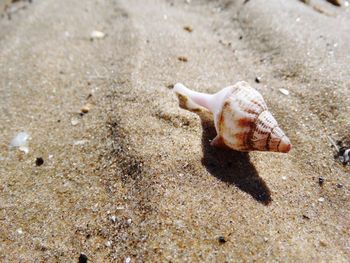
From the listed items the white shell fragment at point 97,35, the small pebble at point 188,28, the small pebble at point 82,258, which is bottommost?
the small pebble at point 82,258

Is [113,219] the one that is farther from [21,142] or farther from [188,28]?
[188,28]

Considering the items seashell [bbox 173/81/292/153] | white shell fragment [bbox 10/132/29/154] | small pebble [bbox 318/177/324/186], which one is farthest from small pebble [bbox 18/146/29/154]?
small pebble [bbox 318/177/324/186]

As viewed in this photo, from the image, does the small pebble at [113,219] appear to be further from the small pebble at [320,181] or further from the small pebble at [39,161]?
the small pebble at [320,181]

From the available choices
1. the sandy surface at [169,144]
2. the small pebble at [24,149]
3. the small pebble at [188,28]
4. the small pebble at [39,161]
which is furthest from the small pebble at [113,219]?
the small pebble at [188,28]

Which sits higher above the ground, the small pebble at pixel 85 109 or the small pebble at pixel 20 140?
the small pebble at pixel 85 109

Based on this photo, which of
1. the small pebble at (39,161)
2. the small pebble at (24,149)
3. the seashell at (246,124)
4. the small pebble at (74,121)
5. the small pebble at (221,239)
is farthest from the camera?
the small pebble at (74,121)

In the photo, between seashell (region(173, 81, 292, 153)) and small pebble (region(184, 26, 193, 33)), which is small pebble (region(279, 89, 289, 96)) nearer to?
Result: seashell (region(173, 81, 292, 153))

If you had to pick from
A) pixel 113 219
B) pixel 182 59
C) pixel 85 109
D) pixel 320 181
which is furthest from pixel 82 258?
pixel 182 59

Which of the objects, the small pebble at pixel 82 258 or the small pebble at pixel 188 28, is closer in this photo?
the small pebble at pixel 82 258
